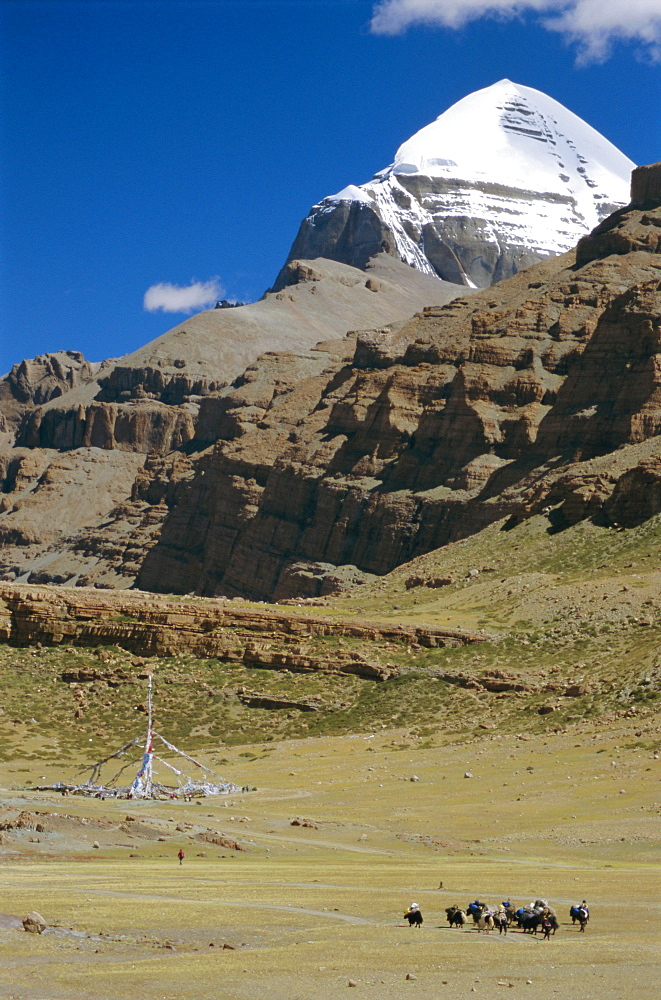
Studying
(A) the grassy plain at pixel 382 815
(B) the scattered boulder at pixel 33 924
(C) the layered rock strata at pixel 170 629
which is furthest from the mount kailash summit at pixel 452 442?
(B) the scattered boulder at pixel 33 924

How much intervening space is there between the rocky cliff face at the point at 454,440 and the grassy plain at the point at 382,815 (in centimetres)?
2109

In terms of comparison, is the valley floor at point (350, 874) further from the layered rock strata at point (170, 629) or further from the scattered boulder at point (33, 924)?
the layered rock strata at point (170, 629)

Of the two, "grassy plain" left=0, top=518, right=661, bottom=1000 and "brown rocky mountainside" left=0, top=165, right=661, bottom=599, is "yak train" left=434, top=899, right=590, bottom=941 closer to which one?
"grassy plain" left=0, top=518, right=661, bottom=1000

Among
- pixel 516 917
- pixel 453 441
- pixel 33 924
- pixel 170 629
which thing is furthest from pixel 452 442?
pixel 33 924

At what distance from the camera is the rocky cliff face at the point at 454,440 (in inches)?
4390

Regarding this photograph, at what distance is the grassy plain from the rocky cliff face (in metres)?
21.1

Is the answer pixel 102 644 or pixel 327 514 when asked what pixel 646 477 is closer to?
pixel 102 644

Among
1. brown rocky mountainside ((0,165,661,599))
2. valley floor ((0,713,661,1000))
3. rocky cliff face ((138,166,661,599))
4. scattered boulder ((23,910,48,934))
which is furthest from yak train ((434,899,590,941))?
rocky cliff face ((138,166,661,599))

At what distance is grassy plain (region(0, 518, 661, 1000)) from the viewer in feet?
65.8

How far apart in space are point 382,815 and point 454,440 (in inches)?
3607

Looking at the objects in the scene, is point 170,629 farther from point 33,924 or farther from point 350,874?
point 33,924

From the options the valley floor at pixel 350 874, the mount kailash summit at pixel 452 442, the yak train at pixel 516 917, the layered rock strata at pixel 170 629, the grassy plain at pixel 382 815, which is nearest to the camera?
the valley floor at pixel 350 874

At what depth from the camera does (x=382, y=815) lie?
139ft

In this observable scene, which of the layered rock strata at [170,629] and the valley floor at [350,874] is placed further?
the layered rock strata at [170,629]
